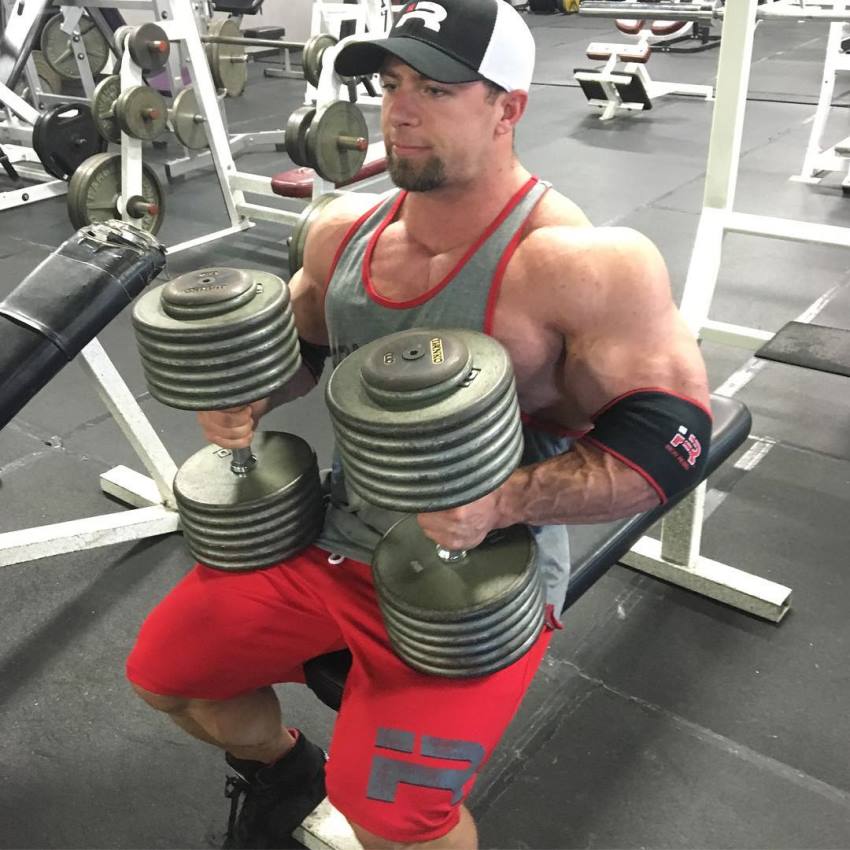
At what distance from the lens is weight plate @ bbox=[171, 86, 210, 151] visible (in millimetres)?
3787

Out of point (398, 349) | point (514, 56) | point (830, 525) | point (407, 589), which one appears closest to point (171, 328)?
point (398, 349)

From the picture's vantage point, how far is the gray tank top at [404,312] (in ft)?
3.43

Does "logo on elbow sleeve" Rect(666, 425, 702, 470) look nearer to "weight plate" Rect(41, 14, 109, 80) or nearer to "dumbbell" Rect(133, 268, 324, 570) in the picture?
"dumbbell" Rect(133, 268, 324, 570)

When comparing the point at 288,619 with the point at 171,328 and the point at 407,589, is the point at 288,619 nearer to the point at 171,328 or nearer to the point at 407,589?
the point at 407,589

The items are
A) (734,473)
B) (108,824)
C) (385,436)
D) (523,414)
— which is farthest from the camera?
(734,473)

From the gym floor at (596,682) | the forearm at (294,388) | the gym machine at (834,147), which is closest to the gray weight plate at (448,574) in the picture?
the forearm at (294,388)

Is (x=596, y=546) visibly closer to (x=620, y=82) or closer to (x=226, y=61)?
(x=226, y=61)

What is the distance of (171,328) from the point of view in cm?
92

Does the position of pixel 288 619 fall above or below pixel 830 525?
above

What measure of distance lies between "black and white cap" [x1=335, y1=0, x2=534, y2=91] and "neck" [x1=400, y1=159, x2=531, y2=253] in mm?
112

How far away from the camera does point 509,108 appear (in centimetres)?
105

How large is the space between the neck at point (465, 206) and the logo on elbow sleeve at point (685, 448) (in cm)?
37

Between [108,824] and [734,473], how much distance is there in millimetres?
1669

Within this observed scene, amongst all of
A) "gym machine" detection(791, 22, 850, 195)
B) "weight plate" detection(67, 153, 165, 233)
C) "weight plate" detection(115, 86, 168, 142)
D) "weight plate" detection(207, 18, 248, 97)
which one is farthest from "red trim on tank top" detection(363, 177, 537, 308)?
"weight plate" detection(207, 18, 248, 97)
